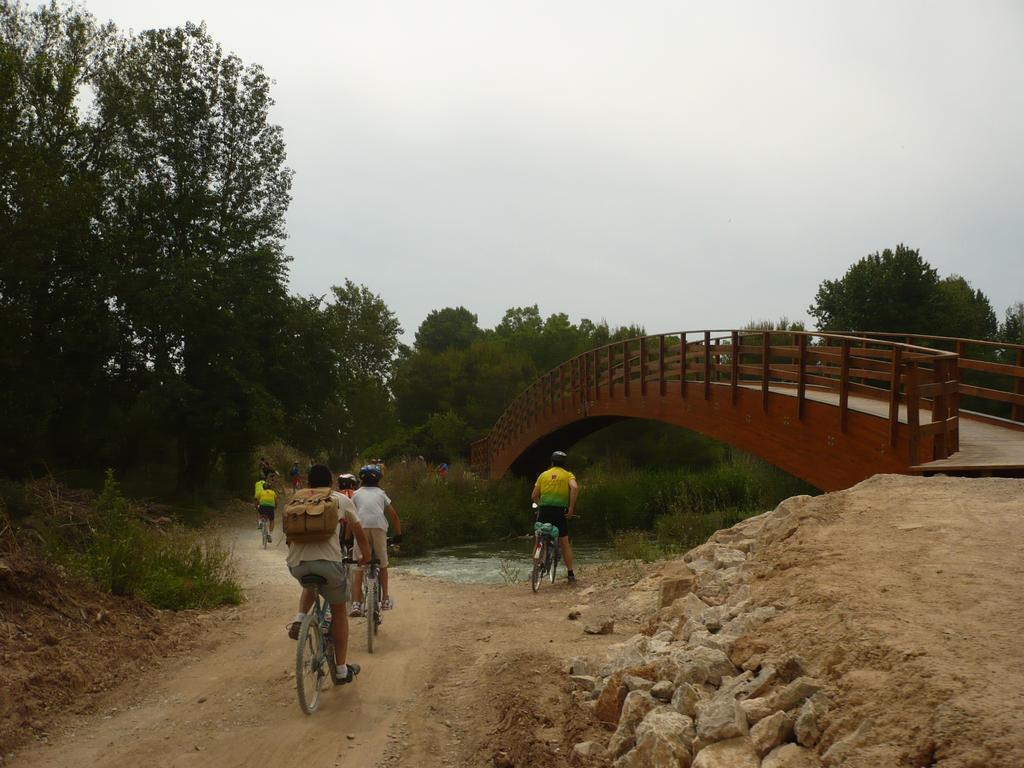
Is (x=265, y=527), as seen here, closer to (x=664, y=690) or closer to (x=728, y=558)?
(x=728, y=558)

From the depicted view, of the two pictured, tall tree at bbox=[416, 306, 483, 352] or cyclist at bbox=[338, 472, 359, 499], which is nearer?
cyclist at bbox=[338, 472, 359, 499]

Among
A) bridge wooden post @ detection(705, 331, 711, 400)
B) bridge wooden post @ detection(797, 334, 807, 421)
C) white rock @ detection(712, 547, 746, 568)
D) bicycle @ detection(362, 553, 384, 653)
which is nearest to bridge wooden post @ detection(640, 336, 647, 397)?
bridge wooden post @ detection(705, 331, 711, 400)

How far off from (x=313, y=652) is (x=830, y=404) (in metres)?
9.57

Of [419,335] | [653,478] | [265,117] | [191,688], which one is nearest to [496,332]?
[419,335]

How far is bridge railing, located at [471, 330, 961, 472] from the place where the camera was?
1063 cm

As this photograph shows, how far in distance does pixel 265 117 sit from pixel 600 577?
86.2ft

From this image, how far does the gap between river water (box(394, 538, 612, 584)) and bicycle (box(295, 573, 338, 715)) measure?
837 centimetres

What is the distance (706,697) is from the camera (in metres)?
5.21

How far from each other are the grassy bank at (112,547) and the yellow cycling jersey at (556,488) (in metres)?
4.23

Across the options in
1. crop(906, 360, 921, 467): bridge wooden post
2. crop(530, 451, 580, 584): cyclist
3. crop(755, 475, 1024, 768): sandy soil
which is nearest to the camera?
crop(755, 475, 1024, 768): sandy soil

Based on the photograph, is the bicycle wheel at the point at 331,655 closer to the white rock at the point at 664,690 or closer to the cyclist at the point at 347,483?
the white rock at the point at 664,690

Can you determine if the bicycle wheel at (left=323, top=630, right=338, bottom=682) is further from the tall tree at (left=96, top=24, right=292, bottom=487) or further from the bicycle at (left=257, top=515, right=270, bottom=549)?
the tall tree at (left=96, top=24, right=292, bottom=487)

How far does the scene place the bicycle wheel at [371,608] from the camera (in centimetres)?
827

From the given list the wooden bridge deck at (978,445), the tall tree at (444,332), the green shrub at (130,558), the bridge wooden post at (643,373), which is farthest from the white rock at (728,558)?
the tall tree at (444,332)
